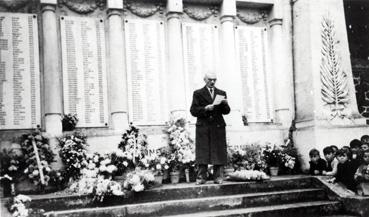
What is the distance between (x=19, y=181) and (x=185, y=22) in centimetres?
482

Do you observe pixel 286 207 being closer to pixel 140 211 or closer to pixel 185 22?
pixel 140 211

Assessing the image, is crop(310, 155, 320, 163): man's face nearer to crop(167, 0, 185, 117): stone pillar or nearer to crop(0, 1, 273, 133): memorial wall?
crop(0, 1, 273, 133): memorial wall

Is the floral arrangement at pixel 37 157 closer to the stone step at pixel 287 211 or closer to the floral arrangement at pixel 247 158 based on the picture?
the stone step at pixel 287 211

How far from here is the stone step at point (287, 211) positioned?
237 inches

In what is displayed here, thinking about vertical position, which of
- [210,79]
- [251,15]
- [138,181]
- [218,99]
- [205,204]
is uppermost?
[251,15]

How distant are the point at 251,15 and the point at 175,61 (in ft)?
7.60

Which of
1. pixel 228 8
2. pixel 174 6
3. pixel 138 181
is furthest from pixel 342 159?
pixel 174 6

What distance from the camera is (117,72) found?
339 inches

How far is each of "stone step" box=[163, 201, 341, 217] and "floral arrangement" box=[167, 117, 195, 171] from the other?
70.0 inches

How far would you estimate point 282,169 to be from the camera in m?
8.70

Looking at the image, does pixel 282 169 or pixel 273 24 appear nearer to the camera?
pixel 282 169

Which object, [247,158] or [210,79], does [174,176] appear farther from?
[210,79]

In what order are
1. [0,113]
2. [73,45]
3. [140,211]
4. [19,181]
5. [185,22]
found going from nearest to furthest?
[140,211]
[19,181]
[0,113]
[73,45]
[185,22]

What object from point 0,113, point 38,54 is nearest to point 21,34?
point 38,54
